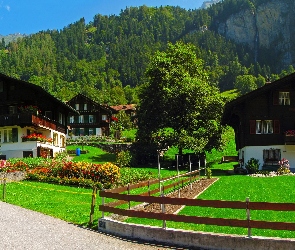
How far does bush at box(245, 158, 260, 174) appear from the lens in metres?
39.0

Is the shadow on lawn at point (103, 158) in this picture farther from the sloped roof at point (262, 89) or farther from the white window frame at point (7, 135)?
the sloped roof at point (262, 89)

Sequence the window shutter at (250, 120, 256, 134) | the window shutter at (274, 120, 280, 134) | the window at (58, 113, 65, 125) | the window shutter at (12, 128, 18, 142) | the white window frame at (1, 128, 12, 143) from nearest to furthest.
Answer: the window shutter at (274, 120, 280, 134) < the window shutter at (250, 120, 256, 134) < the window shutter at (12, 128, 18, 142) < the white window frame at (1, 128, 12, 143) < the window at (58, 113, 65, 125)

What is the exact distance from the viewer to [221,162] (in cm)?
5300

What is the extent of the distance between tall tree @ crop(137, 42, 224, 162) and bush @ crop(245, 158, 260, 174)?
697 centimetres

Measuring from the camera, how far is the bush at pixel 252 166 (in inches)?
1537

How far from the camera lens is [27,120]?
43.2 meters

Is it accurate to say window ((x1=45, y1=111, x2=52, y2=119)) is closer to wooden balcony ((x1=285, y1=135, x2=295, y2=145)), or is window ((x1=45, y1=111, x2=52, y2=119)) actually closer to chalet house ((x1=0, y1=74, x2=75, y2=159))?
chalet house ((x1=0, y1=74, x2=75, y2=159))

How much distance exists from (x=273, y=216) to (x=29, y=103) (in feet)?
123

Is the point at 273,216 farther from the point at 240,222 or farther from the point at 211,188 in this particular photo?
the point at 211,188

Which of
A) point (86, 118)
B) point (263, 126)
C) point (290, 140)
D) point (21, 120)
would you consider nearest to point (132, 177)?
point (290, 140)

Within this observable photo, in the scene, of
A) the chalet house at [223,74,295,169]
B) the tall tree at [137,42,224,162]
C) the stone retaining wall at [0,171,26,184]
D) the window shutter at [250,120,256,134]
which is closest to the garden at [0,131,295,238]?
the stone retaining wall at [0,171,26,184]

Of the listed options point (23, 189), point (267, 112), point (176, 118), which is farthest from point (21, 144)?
point (267, 112)

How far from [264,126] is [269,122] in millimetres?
627

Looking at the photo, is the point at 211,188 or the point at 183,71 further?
the point at 183,71
